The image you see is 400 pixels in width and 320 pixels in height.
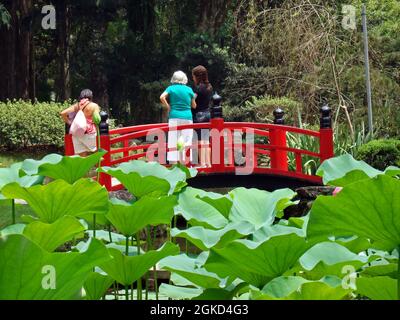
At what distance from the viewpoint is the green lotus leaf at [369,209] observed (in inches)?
59.3

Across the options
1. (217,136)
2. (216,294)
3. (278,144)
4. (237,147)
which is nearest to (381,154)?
(278,144)

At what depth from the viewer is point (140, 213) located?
6.54ft

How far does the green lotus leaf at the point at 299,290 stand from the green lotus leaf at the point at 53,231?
419 mm

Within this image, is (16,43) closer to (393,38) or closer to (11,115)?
(11,115)

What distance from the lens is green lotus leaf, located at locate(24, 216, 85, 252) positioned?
1.76 metres

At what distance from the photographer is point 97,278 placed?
1.81m

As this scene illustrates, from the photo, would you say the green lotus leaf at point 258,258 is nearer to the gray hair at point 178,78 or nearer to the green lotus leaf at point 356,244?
the green lotus leaf at point 356,244

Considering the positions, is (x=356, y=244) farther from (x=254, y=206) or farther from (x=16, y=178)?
(x=16, y=178)

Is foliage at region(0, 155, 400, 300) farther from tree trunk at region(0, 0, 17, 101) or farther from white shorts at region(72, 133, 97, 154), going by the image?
tree trunk at region(0, 0, 17, 101)

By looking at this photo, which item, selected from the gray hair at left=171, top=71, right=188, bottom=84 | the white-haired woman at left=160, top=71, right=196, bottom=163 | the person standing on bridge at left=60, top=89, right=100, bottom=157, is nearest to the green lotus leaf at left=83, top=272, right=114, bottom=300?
the white-haired woman at left=160, top=71, right=196, bottom=163

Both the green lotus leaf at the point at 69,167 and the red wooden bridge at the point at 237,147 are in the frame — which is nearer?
the green lotus leaf at the point at 69,167

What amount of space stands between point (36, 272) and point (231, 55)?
1708 cm

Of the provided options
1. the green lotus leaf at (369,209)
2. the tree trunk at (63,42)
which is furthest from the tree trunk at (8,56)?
the green lotus leaf at (369,209)
